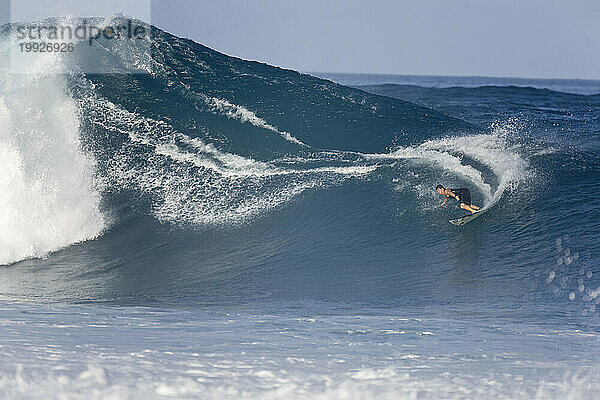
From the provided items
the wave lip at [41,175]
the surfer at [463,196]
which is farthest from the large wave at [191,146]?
the surfer at [463,196]

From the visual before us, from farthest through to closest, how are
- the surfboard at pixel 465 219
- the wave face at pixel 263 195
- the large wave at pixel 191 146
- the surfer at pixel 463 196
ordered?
the large wave at pixel 191 146 → the surfer at pixel 463 196 → the surfboard at pixel 465 219 → the wave face at pixel 263 195

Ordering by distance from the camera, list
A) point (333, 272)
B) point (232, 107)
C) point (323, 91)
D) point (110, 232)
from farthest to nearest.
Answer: point (323, 91) < point (232, 107) < point (110, 232) < point (333, 272)

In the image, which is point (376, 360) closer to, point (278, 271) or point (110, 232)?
point (278, 271)

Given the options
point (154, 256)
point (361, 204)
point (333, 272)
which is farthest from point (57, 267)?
point (361, 204)

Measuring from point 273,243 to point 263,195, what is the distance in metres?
1.03

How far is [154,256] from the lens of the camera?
749 cm

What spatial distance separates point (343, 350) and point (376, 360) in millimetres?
274

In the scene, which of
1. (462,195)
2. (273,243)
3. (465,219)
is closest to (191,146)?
(273,243)

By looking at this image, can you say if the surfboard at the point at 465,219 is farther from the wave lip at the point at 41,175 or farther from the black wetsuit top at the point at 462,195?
the wave lip at the point at 41,175

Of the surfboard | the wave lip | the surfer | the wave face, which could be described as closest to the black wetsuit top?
the surfer

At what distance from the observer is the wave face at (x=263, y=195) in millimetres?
6605

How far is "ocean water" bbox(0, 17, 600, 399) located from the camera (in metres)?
3.88

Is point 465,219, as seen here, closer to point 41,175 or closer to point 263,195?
point 263,195

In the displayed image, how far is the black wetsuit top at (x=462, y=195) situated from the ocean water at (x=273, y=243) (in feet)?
0.63
